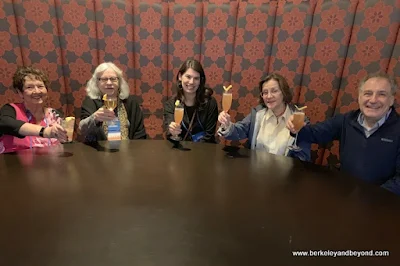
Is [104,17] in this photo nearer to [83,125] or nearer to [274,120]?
[83,125]

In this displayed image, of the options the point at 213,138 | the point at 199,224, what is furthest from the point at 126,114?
the point at 199,224

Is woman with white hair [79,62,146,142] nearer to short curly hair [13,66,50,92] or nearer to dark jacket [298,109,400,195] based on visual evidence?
short curly hair [13,66,50,92]

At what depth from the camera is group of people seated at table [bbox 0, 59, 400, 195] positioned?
129cm

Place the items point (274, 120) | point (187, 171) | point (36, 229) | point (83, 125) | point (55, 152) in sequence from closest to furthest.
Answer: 1. point (36, 229)
2. point (187, 171)
3. point (55, 152)
4. point (83, 125)
5. point (274, 120)

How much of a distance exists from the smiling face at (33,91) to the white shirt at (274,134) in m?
1.19

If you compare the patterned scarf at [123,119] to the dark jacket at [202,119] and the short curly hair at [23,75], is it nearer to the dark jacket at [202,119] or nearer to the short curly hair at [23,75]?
the dark jacket at [202,119]

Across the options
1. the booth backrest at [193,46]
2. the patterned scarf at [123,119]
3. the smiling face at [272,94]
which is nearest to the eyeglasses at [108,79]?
the patterned scarf at [123,119]

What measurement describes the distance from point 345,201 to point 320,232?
21 centimetres

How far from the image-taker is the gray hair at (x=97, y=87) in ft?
5.71

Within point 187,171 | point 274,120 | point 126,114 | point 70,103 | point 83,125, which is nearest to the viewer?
point 187,171

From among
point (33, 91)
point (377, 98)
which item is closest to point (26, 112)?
point (33, 91)

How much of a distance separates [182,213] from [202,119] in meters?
1.12

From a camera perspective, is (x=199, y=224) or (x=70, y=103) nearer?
(x=199, y=224)

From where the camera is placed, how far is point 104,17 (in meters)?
1.89
